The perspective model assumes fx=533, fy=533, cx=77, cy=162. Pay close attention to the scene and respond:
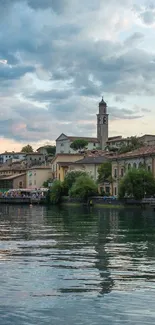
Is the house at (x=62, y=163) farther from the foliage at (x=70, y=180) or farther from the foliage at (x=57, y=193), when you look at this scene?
the foliage at (x=57, y=193)

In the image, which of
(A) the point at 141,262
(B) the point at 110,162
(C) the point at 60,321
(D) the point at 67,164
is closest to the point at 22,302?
(C) the point at 60,321

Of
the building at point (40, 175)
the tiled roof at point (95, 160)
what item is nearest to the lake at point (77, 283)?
the tiled roof at point (95, 160)

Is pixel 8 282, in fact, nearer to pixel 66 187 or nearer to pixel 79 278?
pixel 79 278

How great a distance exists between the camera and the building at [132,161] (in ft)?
278

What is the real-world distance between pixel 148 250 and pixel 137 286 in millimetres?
9266

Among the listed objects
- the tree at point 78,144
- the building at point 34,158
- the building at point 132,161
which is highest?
the tree at point 78,144

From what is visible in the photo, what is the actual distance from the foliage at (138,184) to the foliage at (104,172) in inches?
771

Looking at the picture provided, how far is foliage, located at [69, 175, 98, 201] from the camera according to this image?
91500 mm

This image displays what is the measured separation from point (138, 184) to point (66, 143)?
90754 mm

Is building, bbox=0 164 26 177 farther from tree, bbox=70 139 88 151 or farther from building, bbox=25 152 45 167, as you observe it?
tree, bbox=70 139 88 151

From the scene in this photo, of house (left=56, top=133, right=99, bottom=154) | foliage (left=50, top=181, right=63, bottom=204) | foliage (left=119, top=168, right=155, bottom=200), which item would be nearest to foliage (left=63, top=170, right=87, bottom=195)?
foliage (left=50, top=181, right=63, bottom=204)

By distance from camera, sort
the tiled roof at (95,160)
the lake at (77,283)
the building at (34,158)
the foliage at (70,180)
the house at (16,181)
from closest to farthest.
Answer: the lake at (77,283), the foliage at (70,180), the tiled roof at (95,160), the house at (16,181), the building at (34,158)

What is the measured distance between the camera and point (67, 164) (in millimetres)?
122688

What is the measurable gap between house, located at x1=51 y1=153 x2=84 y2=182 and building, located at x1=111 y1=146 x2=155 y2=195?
89.3 feet
